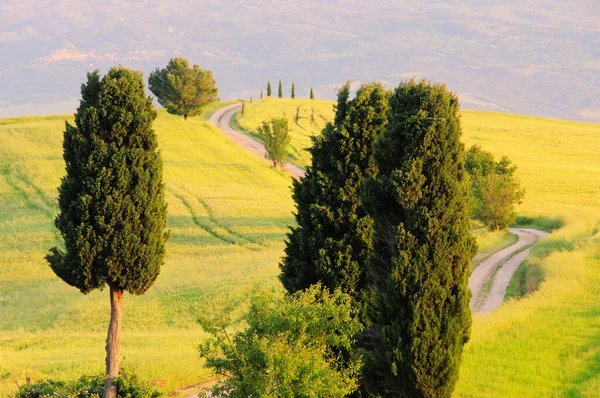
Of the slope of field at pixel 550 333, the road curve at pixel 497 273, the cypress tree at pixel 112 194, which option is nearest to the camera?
the cypress tree at pixel 112 194

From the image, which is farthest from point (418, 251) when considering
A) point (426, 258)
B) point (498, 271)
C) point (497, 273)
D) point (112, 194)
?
point (498, 271)

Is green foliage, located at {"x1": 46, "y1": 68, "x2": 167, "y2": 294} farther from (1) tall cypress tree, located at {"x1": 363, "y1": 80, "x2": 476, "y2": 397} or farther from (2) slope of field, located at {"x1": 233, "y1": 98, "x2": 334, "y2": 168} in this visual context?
(2) slope of field, located at {"x1": 233, "y1": 98, "x2": 334, "y2": 168}

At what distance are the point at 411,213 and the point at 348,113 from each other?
16.8 feet

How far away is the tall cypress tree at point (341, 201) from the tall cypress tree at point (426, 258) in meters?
2.62

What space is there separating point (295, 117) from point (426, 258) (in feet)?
397

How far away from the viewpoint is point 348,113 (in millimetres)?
21578

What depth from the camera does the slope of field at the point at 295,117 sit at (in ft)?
346

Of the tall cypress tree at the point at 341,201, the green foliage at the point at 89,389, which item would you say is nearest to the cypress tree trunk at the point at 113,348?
the green foliage at the point at 89,389

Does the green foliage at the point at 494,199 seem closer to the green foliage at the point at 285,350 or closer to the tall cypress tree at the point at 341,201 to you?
the tall cypress tree at the point at 341,201

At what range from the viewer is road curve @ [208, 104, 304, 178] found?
9544cm

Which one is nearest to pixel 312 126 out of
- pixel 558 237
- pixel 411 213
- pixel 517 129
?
pixel 517 129

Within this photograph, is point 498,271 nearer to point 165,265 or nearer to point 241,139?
point 165,265

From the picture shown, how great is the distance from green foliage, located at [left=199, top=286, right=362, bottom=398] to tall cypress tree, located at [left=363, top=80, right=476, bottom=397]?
4.23 ft

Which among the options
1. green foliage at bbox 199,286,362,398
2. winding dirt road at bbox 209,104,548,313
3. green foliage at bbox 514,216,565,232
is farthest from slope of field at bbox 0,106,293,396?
green foliage at bbox 514,216,565,232
